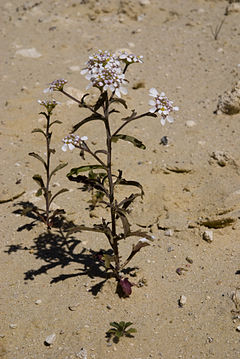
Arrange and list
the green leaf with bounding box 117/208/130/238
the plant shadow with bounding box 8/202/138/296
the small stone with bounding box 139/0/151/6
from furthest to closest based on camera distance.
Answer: the small stone with bounding box 139/0/151/6
the plant shadow with bounding box 8/202/138/296
the green leaf with bounding box 117/208/130/238

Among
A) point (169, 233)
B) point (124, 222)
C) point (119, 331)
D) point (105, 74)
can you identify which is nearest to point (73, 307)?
point (119, 331)

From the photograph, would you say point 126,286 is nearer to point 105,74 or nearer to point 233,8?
point 105,74

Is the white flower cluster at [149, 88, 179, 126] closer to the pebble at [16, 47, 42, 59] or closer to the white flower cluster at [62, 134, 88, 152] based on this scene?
the white flower cluster at [62, 134, 88, 152]

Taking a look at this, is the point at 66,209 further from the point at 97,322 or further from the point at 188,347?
the point at 188,347

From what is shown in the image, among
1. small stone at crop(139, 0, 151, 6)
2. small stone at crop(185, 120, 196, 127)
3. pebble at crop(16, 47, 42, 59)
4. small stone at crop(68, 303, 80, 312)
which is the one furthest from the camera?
small stone at crop(139, 0, 151, 6)

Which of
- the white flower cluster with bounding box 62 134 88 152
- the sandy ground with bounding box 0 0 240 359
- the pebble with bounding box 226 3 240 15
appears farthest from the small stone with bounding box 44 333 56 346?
the pebble with bounding box 226 3 240 15

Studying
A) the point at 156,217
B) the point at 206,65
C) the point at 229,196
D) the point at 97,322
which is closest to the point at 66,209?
the point at 156,217

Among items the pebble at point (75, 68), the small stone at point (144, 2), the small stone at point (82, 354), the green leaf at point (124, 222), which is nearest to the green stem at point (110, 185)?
the green leaf at point (124, 222)
